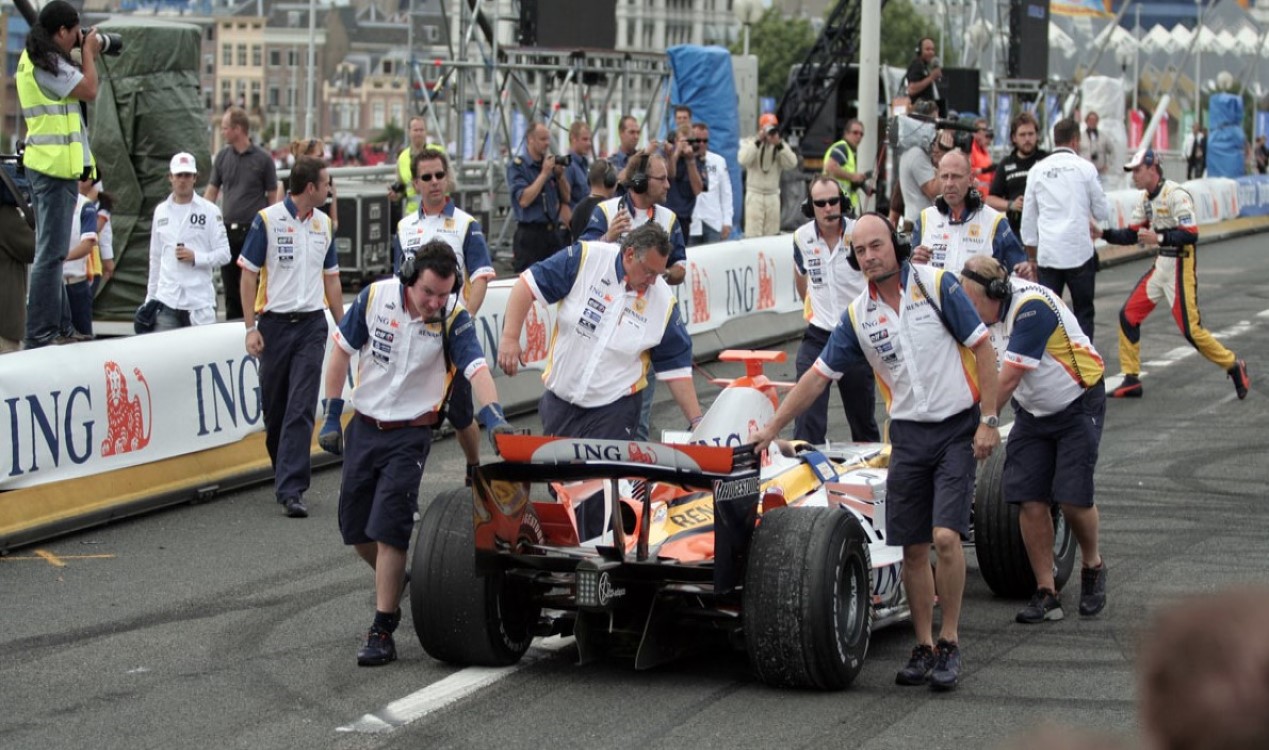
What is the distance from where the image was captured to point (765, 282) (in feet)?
61.6

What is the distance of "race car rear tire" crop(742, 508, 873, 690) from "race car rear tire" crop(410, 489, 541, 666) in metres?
1.02

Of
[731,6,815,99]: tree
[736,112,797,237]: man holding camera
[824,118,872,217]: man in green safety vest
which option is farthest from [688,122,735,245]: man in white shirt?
[731,6,815,99]: tree

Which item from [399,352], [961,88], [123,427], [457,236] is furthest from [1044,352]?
[961,88]

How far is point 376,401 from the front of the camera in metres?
7.66

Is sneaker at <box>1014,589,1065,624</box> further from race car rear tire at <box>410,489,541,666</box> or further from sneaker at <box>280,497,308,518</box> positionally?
sneaker at <box>280,497,308,518</box>

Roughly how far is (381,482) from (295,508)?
3.22 meters

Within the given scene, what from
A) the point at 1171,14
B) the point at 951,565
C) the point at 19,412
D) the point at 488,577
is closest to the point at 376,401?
the point at 488,577

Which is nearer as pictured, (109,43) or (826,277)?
(826,277)

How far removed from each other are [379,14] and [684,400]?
18906 centimetres

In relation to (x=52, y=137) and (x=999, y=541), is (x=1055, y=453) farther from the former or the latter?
(x=52, y=137)

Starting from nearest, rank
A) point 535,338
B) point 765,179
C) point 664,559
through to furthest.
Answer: point 664,559, point 535,338, point 765,179

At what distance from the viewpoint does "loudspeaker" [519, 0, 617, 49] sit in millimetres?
24281

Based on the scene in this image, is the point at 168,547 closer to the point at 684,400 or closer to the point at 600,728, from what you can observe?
the point at 684,400

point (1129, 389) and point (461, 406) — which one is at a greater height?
point (461, 406)
